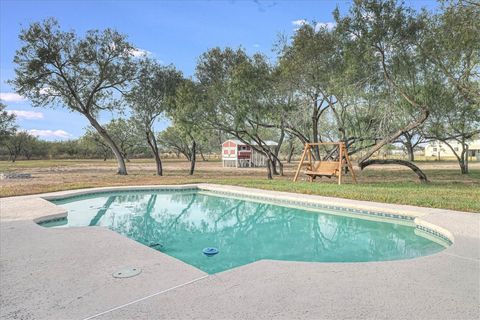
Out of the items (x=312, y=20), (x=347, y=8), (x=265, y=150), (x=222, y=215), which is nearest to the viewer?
(x=222, y=215)

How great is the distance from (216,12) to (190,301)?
9.36m

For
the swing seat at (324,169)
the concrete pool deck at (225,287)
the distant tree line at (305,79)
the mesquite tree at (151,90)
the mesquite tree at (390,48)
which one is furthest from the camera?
the mesquite tree at (151,90)

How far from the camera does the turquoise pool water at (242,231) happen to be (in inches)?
186

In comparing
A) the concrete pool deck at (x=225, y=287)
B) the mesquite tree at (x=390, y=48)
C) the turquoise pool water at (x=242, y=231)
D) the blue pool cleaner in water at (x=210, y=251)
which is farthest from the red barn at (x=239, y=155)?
the concrete pool deck at (x=225, y=287)

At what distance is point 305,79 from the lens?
42.5 ft

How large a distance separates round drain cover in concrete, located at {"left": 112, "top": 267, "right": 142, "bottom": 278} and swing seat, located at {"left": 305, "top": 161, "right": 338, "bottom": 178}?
8769 millimetres

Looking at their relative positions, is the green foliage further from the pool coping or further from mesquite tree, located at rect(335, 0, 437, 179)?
mesquite tree, located at rect(335, 0, 437, 179)

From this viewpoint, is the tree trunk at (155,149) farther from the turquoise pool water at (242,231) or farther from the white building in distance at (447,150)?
the white building in distance at (447,150)

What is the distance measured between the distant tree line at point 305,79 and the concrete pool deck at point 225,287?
8166mm

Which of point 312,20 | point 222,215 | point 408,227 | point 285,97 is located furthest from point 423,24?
point 222,215

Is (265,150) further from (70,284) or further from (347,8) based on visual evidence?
(70,284)

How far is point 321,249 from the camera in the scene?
Answer: 506 centimetres

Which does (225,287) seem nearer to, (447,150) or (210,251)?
(210,251)

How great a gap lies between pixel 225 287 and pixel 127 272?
113 centimetres
